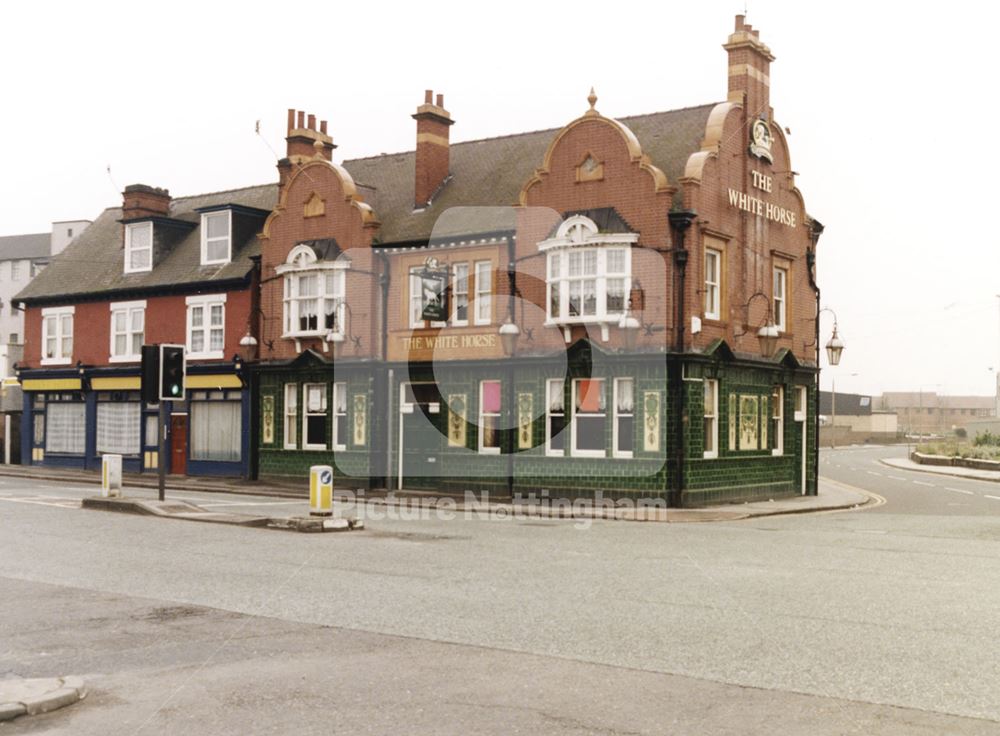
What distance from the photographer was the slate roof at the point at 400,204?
30469 mm

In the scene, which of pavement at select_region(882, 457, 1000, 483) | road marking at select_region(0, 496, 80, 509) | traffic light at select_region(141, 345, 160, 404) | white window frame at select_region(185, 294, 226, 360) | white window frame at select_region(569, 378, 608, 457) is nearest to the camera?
road marking at select_region(0, 496, 80, 509)

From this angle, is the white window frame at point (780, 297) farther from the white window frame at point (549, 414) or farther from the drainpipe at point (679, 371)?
Answer: the white window frame at point (549, 414)

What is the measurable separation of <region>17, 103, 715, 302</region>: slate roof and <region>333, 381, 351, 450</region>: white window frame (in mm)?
4674

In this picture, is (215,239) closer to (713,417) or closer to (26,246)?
(713,417)

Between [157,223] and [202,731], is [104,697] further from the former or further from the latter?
[157,223]

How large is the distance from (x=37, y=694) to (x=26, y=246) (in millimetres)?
103304

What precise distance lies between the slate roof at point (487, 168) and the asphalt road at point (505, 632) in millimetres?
13987

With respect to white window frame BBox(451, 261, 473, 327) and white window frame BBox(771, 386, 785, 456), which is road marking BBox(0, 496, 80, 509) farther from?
white window frame BBox(771, 386, 785, 456)

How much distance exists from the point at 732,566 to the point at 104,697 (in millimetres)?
9505

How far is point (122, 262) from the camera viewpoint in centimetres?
4206

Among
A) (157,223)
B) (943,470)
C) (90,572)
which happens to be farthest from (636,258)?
(943,470)

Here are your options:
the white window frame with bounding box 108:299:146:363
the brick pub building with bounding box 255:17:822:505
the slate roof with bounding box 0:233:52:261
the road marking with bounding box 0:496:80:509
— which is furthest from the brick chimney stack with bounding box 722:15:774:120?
the slate roof with bounding box 0:233:52:261

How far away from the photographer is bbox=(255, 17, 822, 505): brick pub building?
90.0 feet

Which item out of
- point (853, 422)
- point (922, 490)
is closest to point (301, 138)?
point (922, 490)
